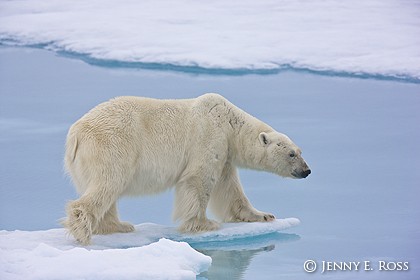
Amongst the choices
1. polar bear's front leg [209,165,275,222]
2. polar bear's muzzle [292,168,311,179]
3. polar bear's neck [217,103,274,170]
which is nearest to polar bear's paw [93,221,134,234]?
polar bear's front leg [209,165,275,222]

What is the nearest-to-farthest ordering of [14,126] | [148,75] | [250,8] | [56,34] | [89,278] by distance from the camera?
1. [89,278]
2. [14,126]
3. [148,75]
4. [56,34]
5. [250,8]

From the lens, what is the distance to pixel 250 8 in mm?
11484

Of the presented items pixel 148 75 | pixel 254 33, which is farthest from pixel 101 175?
pixel 254 33

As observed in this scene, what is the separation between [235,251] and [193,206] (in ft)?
1.71

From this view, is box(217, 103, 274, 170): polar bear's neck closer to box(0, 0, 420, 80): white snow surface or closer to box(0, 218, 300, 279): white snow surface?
box(0, 218, 300, 279): white snow surface

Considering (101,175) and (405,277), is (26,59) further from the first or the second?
(405,277)

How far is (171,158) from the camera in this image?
5.86m

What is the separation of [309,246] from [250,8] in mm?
6411

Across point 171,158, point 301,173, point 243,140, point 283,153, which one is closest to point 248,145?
point 243,140

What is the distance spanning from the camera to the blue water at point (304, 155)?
17.8 ft

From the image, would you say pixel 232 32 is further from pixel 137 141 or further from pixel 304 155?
pixel 137 141

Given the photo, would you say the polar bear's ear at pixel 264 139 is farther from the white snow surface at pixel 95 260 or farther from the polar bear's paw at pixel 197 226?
the white snow surface at pixel 95 260

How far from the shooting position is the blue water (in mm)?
5430

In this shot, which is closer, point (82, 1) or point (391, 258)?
point (391, 258)
